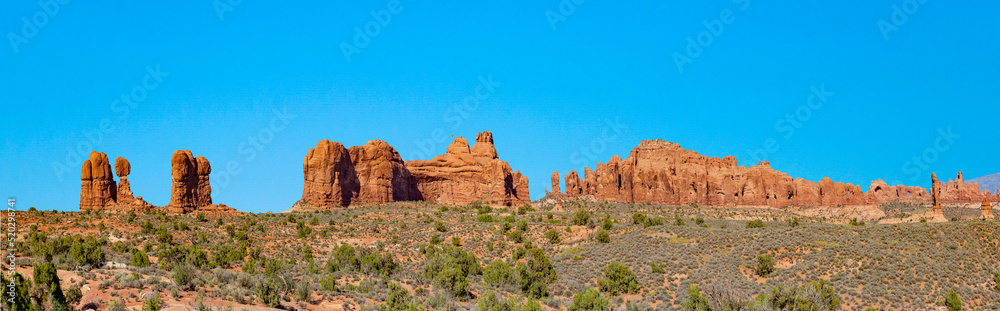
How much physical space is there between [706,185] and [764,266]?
69.4m

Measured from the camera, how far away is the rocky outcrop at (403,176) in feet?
264

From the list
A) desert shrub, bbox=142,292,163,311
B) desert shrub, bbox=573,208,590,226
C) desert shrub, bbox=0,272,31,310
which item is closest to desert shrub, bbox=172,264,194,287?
desert shrub, bbox=142,292,163,311

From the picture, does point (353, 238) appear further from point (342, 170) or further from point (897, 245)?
point (897, 245)

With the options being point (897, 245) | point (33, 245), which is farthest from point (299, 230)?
point (897, 245)

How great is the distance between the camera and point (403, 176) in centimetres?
9206

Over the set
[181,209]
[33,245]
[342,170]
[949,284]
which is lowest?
[949,284]

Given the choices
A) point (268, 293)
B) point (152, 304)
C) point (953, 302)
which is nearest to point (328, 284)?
point (268, 293)

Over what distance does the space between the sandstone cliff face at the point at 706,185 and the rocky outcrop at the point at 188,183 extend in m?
63.6

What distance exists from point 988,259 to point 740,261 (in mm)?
14557

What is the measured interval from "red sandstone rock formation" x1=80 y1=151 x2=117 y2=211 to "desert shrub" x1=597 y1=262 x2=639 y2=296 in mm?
41350

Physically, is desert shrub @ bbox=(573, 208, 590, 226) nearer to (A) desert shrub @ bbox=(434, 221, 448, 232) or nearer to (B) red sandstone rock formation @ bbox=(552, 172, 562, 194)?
(A) desert shrub @ bbox=(434, 221, 448, 232)

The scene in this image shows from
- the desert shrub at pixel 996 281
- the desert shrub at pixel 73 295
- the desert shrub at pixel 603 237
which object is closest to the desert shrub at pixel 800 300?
the desert shrub at pixel 996 281

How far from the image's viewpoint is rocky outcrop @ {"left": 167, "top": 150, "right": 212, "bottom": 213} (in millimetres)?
61656

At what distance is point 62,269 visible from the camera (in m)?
29.1
